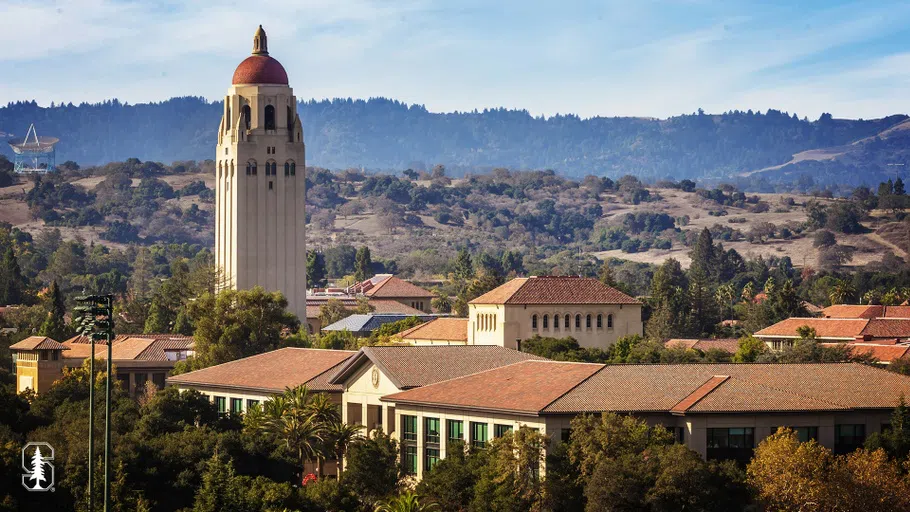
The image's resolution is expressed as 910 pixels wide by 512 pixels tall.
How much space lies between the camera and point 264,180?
16538cm

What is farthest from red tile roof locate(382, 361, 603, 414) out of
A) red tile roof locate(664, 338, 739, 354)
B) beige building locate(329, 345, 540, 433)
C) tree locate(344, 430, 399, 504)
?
red tile roof locate(664, 338, 739, 354)

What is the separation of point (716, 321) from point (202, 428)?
102m

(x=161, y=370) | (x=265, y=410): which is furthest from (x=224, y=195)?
(x=265, y=410)

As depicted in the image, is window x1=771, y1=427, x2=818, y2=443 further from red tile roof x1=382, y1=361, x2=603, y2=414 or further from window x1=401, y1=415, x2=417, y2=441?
window x1=401, y1=415, x2=417, y2=441

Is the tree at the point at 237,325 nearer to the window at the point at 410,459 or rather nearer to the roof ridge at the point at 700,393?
the window at the point at 410,459

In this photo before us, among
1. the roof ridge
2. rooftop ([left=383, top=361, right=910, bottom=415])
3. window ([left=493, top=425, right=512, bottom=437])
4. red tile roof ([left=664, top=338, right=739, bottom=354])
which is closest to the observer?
the roof ridge

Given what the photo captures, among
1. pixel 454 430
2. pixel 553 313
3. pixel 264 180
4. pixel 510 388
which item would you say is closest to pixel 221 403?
pixel 454 430

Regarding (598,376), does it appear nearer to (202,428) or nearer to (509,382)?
(509,382)

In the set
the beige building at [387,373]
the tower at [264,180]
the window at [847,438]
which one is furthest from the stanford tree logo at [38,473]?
the tower at [264,180]

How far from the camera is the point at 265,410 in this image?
85.9 m

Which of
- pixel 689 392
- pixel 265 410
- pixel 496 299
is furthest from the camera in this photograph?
pixel 496 299

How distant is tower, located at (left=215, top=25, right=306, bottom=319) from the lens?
164 m

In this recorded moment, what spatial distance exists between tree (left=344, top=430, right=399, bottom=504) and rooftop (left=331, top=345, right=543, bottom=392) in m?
8.51

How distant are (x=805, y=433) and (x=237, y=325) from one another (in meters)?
56.8
